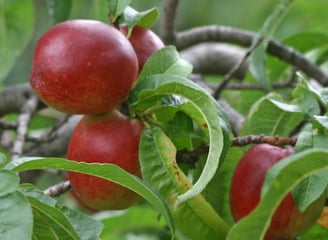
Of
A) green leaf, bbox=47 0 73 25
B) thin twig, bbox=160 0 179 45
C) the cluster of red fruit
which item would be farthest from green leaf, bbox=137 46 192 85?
thin twig, bbox=160 0 179 45

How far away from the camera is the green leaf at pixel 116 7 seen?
125 cm

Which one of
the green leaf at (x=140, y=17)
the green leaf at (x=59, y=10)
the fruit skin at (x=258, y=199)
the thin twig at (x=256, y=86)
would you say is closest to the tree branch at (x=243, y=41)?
the thin twig at (x=256, y=86)

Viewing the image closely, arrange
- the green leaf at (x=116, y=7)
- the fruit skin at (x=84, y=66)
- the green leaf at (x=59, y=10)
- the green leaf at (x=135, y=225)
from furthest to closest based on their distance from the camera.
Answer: the green leaf at (x=135, y=225) → the green leaf at (x=59, y=10) → the green leaf at (x=116, y=7) → the fruit skin at (x=84, y=66)

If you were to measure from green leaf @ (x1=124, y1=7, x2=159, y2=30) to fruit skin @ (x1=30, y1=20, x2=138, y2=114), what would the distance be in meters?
0.09

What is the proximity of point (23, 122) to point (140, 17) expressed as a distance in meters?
0.65

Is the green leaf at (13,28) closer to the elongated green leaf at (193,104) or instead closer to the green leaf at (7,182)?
the elongated green leaf at (193,104)

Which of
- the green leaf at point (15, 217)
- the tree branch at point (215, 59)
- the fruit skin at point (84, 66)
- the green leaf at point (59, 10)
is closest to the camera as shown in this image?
the green leaf at point (15, 217)

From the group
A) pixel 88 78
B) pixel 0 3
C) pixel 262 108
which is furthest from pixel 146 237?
pixel 88 78

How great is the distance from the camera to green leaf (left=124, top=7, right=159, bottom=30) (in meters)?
1.27

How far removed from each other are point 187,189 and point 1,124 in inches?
33.7

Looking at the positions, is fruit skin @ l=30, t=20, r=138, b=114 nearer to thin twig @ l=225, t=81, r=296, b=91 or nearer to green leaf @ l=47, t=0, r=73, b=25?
green leaf @ l=47, t=0, r=73, b=25

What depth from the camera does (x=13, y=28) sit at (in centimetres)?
194

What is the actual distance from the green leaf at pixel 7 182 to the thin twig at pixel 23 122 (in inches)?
22.7

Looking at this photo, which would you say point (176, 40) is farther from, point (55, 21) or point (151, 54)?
point (151, 54)
